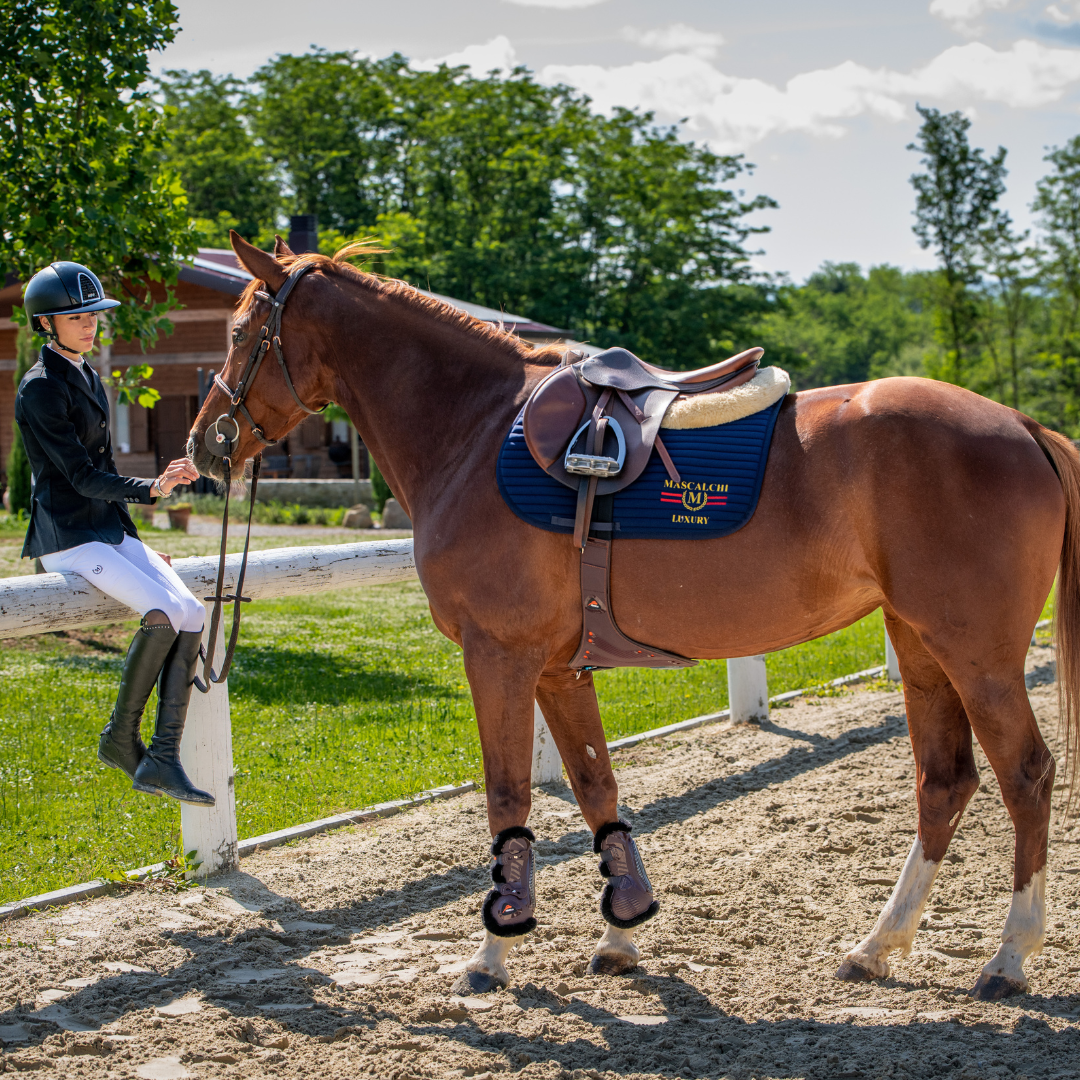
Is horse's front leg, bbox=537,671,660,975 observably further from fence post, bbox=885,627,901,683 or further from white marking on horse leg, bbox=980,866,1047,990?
fence post, bbox=885,627,901,683

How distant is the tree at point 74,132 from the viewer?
8.45 meters

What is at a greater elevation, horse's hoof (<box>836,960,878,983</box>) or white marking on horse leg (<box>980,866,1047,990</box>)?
white marking on horse leg (<box>980,866,1047,990</box>)

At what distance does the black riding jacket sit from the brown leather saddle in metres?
1.40

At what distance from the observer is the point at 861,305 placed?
95.6m

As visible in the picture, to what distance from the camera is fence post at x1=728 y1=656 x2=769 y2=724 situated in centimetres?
681

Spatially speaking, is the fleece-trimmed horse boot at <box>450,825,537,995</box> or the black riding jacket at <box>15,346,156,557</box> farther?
the black riding jacket at <box>15,346,156,557</box>

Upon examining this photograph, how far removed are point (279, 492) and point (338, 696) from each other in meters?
15.7

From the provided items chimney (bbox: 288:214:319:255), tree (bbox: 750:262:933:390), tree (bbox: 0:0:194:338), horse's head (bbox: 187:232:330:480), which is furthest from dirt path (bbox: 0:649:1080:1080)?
tree (bbox: 750:262:933:390)

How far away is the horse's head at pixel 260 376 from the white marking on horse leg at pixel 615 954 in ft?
6.57

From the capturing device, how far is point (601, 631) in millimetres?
3328

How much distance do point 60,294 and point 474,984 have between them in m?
2.64

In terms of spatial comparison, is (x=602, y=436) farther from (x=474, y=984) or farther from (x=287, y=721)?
(x=287, y=721)

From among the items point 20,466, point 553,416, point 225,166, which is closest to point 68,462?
point 553,416

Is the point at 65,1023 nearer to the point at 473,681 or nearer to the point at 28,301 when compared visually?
the point at 473,681
